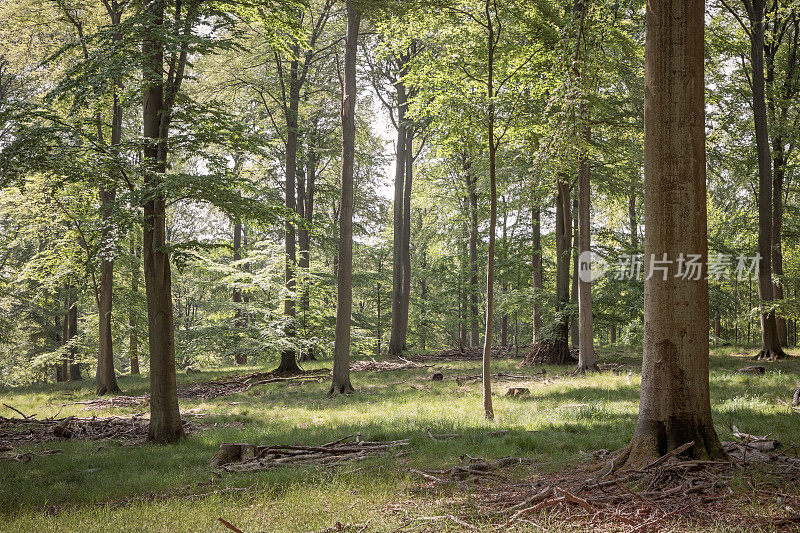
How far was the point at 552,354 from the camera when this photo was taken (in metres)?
17.3

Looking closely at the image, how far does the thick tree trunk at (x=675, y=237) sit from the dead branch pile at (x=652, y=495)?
0.29 metres

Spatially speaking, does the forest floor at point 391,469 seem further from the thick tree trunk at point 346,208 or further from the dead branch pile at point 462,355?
the dead branch pile at point 462,355

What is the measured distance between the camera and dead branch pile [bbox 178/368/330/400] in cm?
1623

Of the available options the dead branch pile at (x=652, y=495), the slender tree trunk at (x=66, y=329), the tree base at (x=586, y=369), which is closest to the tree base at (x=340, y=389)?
the tree base at (x=586, y=369)

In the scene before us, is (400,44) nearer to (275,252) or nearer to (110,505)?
(110,505)

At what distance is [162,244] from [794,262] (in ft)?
109

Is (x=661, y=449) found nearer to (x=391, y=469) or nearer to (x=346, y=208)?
(x=391, y=469)

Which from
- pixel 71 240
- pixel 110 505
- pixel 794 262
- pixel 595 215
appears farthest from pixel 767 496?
pixel 794 262

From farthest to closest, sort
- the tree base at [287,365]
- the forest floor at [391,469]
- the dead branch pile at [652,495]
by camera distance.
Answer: the tree base at [287,365] → the forest floor at [391,469] → the dead branch pile at [652,495]

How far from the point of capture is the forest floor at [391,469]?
4.25m

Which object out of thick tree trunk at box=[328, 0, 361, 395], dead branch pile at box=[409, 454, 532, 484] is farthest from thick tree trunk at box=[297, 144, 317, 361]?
dead branch pile at box=[409, 454, 532, 484]

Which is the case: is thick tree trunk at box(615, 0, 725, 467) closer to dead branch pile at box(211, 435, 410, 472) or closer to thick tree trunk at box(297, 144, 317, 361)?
dead branch pile at box(211, 435, 410, 472)

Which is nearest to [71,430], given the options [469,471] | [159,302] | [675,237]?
[159,302]

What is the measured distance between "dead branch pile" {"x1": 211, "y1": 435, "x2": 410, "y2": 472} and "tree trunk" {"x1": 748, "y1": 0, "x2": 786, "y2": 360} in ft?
44.7
